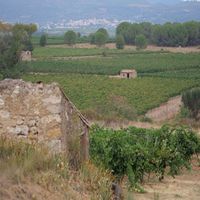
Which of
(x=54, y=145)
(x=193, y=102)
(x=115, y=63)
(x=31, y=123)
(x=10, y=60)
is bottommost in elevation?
(x=115, y=63)

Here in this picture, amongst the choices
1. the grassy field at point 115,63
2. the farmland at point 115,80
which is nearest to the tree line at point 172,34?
the farmland at point 115,80

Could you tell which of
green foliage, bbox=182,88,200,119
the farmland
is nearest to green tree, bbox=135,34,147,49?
the farmland

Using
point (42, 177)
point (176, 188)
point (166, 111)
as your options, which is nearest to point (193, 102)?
point (166, 111)

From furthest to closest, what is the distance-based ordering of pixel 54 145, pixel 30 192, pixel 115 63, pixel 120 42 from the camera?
pixel 120 42 < pixel 115 63 < pixel 54 145 < pixel 30 192

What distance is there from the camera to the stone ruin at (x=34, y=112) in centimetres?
875

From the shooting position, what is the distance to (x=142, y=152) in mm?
12680

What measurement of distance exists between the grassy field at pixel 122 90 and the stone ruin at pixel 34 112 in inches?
1631

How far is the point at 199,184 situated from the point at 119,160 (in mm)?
2314

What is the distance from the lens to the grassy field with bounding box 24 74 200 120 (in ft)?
187

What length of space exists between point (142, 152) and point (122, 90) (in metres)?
55.7

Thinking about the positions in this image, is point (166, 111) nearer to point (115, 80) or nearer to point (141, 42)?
point (115, 80)

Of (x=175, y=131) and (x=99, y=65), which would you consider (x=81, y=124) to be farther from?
(x=99, y=65)

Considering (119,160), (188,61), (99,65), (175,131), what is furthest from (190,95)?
(188,61)

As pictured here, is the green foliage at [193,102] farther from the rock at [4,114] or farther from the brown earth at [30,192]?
the brown earth at [30,192]
